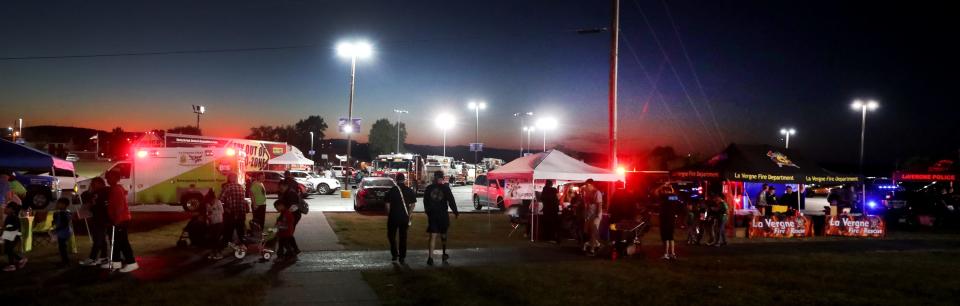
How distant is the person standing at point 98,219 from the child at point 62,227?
286 mm

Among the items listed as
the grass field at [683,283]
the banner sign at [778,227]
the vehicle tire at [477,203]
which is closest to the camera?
the grass field at [683,283]

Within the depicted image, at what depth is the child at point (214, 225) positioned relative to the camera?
10.8 meters

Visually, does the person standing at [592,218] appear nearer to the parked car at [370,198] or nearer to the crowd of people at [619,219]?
the crowd of people at [619,219]

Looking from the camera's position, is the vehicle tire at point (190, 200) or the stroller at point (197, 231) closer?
the stroller at point (197, 231)

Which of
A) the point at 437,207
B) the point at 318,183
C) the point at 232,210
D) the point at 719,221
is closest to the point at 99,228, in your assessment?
the point at 232,210

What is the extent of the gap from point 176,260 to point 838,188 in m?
21.2

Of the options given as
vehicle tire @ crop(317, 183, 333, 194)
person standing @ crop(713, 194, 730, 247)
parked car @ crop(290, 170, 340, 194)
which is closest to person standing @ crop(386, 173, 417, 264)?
person standing @ crop(713, 194, 730, 247)

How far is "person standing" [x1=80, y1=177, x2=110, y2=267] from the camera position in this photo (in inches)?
376

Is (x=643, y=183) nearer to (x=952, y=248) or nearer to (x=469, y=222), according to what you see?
(x=469, y=222)

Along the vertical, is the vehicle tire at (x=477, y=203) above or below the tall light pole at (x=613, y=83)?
below

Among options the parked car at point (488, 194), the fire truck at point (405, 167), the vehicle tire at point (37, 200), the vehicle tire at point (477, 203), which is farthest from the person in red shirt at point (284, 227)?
the fire truck at point (405, 167)

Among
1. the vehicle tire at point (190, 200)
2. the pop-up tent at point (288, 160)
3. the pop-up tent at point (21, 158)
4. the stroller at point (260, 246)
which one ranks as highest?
the pop-up tent at point (288, 160)

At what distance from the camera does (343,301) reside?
7750mm

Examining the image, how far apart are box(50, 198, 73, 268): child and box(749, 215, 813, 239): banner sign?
1515 centimetres
